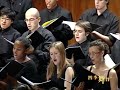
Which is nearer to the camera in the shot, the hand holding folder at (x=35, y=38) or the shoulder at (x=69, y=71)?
the shoulder at (x=69, y=71)

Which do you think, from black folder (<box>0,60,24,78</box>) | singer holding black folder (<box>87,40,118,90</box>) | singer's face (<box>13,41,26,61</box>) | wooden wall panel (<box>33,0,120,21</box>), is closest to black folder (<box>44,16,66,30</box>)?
singer's face (<box>13,41,26,61</box>)

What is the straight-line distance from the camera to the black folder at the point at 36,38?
2.41 meters

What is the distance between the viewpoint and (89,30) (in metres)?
2.52

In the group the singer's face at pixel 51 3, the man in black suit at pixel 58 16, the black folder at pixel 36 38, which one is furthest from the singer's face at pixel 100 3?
the black folder at pixel 36 38

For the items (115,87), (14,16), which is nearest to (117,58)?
(115,87)

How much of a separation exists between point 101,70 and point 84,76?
21 cm

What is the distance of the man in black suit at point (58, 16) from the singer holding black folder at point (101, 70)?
608 mm

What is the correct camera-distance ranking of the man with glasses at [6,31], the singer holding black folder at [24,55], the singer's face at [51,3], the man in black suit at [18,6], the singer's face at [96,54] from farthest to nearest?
the man in black suit at [18,6]
the singer's face at [51,3]
the man with glasses at [6,31]
the singer holding black folder at [24,55]
the singer's face at [96,54]

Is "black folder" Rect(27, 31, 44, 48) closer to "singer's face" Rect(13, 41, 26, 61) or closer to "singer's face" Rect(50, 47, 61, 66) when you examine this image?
"singer's face" Rect(13, 41, 26, 61)

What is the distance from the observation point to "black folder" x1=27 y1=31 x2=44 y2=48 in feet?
7.92

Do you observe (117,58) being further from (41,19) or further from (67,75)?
(41,19)

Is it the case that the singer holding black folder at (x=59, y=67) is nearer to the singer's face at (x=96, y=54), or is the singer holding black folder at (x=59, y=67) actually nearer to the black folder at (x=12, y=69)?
the singer's face at (x=96, y=54)

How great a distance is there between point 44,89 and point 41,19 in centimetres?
119

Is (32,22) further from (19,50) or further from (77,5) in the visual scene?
(77,5)
